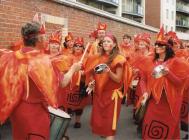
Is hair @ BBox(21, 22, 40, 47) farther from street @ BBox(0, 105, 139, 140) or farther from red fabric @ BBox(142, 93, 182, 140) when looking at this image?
street @ BBox(0, 105, 139, 140)

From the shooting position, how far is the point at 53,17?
1322 centimetres

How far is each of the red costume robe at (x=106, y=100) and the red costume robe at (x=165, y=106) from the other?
65 centimetres

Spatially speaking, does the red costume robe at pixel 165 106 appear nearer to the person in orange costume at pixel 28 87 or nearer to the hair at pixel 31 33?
the person in orange costume at pixel 28 87

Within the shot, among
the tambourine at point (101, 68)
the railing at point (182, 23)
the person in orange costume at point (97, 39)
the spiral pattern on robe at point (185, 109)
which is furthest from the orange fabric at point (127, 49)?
the railing at point (182, 23)

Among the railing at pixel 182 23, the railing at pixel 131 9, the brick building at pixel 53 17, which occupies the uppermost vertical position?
the railing at pixel 131 9

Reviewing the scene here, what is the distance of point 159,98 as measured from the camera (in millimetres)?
6207

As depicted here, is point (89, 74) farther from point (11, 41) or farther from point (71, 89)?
point (11, 41)

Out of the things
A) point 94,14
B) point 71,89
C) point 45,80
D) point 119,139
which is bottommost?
point 119,139

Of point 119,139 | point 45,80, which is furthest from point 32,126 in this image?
point 119,139

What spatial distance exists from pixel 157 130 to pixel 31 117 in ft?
6.51

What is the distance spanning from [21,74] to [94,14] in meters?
12.2

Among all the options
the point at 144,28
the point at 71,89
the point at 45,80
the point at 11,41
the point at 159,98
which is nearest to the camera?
the point at 45,80

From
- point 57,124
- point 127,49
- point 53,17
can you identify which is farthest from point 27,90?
point 53,17

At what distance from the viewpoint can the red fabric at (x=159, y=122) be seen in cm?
628
